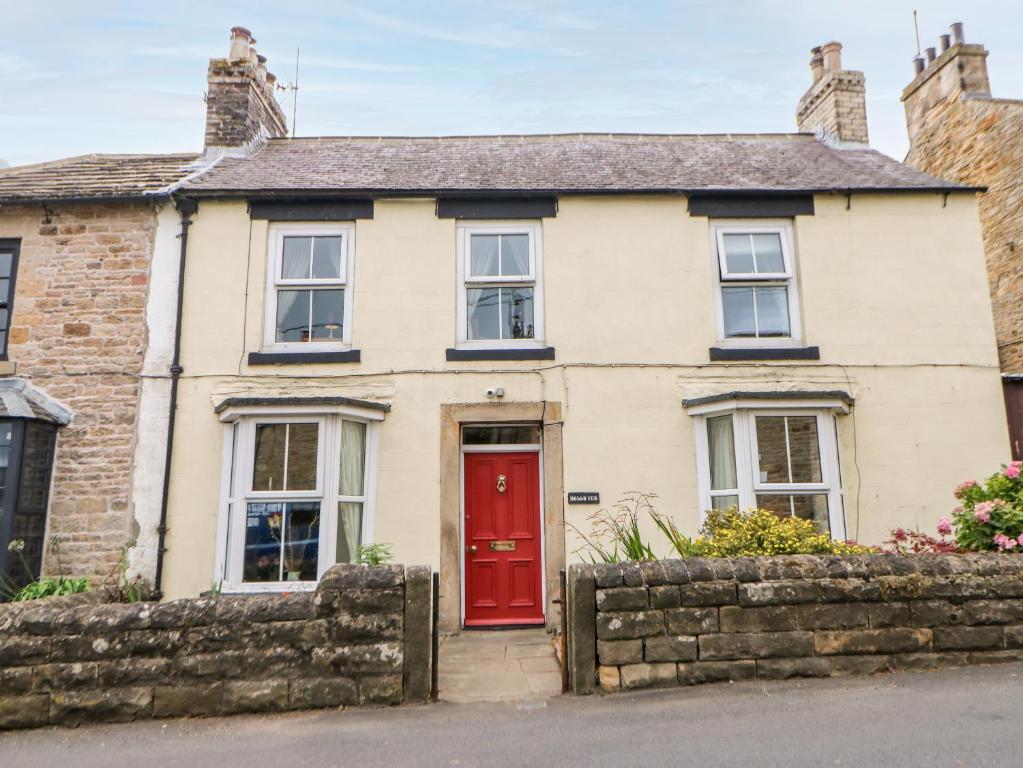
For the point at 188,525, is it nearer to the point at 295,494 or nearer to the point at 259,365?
the point at 295,494

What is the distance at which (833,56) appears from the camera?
1185cm

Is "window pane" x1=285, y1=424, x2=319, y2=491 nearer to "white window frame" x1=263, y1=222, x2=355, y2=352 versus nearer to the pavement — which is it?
"white window frame" x1=263, y1=222, x2=355, y2=352

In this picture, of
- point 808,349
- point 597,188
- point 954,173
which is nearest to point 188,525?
point 597,188

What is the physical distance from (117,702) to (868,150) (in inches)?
474

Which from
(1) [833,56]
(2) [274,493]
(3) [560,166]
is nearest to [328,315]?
(2) [274,493]

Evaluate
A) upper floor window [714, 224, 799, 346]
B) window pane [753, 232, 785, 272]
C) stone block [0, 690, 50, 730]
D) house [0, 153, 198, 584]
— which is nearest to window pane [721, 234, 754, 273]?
upper floor window [714, 224, 799, 346]

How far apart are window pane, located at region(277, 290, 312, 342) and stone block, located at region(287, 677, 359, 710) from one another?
4.98m

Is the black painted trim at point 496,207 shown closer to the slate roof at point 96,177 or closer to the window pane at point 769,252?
the window pane at point 769,252

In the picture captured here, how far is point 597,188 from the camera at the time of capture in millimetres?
9773

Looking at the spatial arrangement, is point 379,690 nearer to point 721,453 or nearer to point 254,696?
point 254,696

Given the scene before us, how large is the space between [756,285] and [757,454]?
2.32 metres

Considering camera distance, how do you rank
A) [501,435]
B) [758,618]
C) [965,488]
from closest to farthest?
[758,618] → [965,488] → [501,435]

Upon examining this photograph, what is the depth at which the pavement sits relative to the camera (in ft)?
20.0

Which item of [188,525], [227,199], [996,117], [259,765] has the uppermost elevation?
[996,117]
